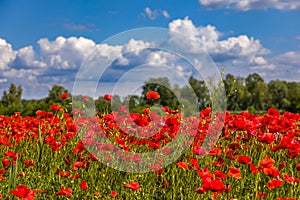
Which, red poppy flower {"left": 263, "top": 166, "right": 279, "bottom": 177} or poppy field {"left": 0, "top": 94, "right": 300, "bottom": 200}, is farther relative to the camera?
poppy field {"left": 0, "top": 94, "right": 300, "bottom": 200}

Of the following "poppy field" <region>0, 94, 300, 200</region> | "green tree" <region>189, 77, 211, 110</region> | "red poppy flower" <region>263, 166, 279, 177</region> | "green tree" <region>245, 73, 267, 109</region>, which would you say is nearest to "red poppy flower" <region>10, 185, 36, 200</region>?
"poppy field" <region>0, 94, 300, 200</region>

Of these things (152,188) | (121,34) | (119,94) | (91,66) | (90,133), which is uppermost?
(121,34)

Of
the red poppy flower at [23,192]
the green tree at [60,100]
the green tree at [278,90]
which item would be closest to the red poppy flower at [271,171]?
the red poppy flower at [23,192]

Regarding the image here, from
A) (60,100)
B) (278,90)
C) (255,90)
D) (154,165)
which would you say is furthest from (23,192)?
(278,90)

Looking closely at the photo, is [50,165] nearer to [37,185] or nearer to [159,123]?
[37,185]

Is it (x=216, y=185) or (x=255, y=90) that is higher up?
(x=255, y=90)

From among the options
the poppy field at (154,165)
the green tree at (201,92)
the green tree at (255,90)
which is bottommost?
the poppy field at (154,165)

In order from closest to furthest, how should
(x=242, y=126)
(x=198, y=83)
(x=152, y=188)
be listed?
(x=152, y=188)
(x=242, y=126)
(x=198, y=83)

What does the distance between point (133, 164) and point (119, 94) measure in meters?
0.79

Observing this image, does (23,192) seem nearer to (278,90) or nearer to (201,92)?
(201,92)

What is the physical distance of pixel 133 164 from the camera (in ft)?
15.2

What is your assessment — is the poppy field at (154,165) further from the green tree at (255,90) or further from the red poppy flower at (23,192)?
the green tree at (255,90)

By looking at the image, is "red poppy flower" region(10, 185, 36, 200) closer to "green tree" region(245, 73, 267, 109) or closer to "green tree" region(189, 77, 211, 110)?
"green tree" region(189, 77, 211, 110)

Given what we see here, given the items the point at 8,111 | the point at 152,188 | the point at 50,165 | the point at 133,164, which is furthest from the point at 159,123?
the point at 8,111
